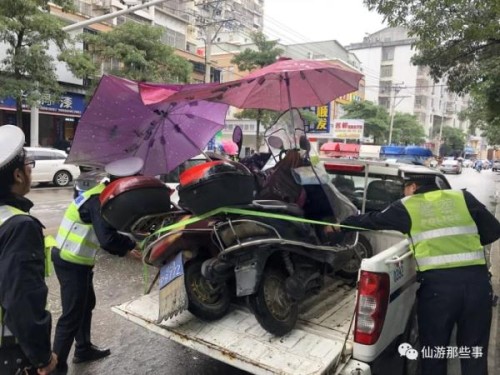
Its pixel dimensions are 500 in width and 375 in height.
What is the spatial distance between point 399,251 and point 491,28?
4.81m

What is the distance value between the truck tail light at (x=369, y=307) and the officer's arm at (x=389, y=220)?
0.45 metres

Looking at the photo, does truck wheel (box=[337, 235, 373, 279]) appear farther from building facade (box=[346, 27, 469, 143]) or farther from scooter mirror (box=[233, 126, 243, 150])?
building facade (box=[346, 27, 469, 143])

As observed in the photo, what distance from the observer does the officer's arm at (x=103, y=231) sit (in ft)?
9.73

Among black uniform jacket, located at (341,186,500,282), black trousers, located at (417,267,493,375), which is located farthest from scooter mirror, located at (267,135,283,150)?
black trousers, located at (417,267,493,375)

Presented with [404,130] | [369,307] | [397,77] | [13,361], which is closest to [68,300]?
[13,361]

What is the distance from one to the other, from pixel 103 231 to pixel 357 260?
6.97 feet

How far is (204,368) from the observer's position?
3498 millimetres

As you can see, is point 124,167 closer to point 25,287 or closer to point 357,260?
point 25,287

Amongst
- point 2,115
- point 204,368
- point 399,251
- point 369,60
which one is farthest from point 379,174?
point 369,60

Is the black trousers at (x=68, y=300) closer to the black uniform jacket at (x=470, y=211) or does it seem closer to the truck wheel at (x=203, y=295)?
the truck wheel at (x=203, y=295)

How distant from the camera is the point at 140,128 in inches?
150

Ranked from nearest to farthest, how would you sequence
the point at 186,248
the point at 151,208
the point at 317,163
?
the point at 186,248 < the point at 151,208 < the point at 317,163

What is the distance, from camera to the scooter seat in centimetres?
295

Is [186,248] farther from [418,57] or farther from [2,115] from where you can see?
[2,115]
